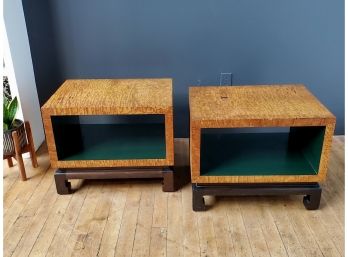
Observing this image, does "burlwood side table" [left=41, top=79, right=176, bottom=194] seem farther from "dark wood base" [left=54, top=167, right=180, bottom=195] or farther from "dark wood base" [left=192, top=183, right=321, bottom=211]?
"dark wood base" [left=192, top=183, right=321, bottom=211]

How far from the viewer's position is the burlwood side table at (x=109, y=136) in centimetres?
129

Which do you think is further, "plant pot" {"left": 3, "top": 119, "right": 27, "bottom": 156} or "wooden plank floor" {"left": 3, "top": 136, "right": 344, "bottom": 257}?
"plant pot" {"left": 3, "top": 119, "right": 27, "bottom": 156}

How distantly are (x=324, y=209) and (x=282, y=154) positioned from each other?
27cm

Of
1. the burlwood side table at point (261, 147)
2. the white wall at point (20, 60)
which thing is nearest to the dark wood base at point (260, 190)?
the burlwood side table at point (261, 147)

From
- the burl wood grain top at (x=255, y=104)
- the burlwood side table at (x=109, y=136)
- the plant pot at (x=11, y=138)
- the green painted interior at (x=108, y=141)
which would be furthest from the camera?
the plant pot at (x=11, y=138)

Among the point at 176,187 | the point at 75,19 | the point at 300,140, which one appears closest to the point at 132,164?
the point at 176,187

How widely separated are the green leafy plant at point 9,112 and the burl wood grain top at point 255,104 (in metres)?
0.82

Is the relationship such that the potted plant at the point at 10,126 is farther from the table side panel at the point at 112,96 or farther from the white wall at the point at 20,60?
the table side panel at the point at 112,96

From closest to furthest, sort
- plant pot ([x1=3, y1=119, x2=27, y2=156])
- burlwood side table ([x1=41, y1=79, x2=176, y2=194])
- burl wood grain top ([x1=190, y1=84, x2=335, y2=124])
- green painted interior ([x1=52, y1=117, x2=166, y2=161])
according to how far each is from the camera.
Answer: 1. burl wood grain top ([x1=190, y1=84, x2=335, y2=124])
2. burlwood side table ([x1=41, y1=79, x2=176, y2=194])
3. green painted interior ([x1=52, y1=117, x2=166, y2=161])
4. plant pot ([x1=3, y1=119, x2=27, y2=156])

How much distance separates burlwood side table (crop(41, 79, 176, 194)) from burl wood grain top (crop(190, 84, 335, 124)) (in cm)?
14

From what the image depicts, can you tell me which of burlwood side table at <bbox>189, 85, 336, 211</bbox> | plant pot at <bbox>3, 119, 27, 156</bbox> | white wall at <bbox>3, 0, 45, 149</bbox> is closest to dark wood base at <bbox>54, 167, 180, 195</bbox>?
burlwood side table at <bbox>189, 85, 336, 211</bbox>

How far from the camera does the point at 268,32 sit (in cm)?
174

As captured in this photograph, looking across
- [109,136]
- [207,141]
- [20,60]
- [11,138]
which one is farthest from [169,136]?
[20,60]

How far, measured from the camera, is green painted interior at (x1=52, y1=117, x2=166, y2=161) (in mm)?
1428
